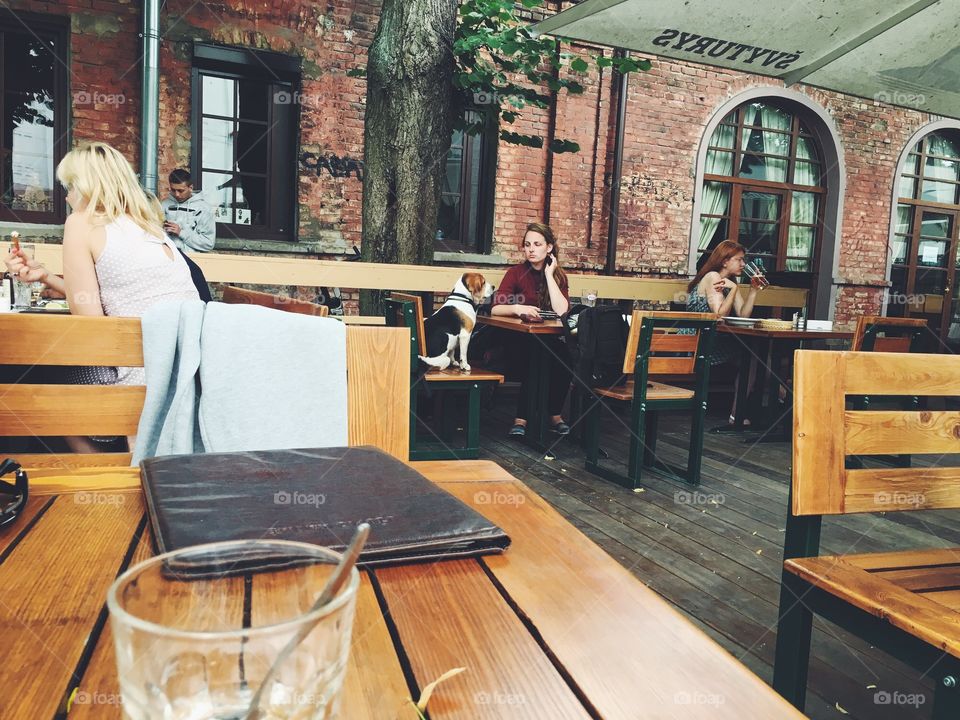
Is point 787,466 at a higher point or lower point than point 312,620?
lower

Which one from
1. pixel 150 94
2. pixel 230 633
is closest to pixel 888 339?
pixel 230 633

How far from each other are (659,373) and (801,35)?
6.20 feet

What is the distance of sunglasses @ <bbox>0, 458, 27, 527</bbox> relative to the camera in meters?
0.79

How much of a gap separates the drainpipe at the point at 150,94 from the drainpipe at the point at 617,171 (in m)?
4.28

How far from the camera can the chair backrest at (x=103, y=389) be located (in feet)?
4.23

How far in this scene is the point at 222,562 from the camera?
17.8 inches

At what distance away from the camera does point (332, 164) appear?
6.33 m

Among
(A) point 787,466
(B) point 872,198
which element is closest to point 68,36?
(A) point 787,466

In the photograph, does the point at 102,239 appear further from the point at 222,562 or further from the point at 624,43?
the point at 624,43

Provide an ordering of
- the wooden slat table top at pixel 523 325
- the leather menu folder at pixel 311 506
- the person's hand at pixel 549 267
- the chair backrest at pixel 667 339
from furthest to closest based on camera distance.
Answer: the person's hand at pixel 549 267 < the wooden slat table top at pixel 523 325 < the chair backrest at pixel 667 339 < the leather menu folder at pixel 311 506

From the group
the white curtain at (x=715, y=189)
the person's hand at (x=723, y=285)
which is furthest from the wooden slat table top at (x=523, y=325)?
the white curtain at (x=715, y=189)

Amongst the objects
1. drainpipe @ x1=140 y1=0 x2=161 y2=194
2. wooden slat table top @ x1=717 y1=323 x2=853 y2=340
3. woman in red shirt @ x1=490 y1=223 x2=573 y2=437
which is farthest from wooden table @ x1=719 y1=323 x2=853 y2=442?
drainpipe @ x1=140 y1=0 x2=161 y2=194

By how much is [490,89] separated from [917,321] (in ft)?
9.88

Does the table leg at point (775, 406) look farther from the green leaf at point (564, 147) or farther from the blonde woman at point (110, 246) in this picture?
the blonde woman at point (110, 246)
